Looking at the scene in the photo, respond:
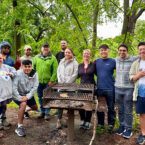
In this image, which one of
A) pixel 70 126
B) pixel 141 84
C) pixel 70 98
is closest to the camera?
pixel 70 98

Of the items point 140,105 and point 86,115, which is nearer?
point 140,105

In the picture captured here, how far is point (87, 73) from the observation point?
696cm

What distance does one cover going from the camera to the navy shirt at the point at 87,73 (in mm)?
6934

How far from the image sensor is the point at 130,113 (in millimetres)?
6645

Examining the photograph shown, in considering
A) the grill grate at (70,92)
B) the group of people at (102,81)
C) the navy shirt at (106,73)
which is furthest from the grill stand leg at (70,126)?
the navy shirt at (106,73)

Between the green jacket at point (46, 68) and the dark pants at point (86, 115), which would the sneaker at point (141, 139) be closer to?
the dark pants at point (86, 115)

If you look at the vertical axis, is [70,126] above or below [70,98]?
below

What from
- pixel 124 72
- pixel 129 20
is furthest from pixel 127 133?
pixel 129 20

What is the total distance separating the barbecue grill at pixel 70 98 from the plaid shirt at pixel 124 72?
626mm

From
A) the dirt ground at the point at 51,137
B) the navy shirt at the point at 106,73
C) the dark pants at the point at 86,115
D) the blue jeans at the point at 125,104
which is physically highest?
the navy shirt at the point at 106,73

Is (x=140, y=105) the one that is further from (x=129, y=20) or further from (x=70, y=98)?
(x=129, y=20)

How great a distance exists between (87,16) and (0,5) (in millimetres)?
9278

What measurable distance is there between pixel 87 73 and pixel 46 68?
4.24ft

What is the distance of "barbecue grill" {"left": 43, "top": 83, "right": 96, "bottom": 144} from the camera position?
18.9ft
